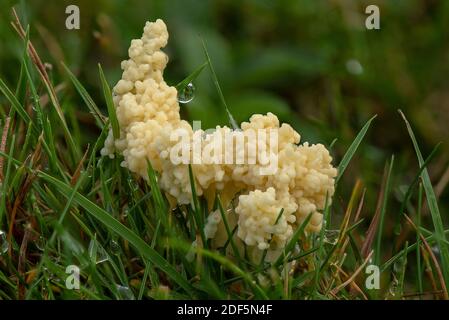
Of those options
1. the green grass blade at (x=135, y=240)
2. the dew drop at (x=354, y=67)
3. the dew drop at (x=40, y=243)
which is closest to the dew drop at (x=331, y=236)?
the green grass blade at (x=135, y=240)

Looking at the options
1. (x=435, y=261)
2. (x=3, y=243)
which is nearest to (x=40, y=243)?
(x=3, y=243)

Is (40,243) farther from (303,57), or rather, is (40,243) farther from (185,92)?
(303,57)

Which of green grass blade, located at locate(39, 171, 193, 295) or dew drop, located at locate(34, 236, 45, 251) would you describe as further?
dew drop, located at locate(34, 236, 45, 251)

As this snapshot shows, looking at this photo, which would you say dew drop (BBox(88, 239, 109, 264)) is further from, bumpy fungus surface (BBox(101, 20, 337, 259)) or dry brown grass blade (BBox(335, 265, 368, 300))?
dry brown grass blade (BBox(335, 265, 368, 300))

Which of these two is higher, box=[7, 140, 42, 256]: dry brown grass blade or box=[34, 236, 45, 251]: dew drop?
box=[7, 140, 42, 256]: dry brown grass blade

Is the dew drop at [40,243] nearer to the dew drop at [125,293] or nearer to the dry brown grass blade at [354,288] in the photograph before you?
the dew drop at [125,293]

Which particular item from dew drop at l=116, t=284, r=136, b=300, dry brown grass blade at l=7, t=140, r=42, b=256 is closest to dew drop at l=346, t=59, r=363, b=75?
dry brown grass blade at l=7, t=140, r=42, b=256

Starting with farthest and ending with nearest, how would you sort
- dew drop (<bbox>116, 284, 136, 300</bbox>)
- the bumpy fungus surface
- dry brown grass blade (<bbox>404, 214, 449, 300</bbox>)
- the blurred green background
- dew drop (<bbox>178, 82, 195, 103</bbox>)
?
the blurred green background, dew drop (<bbox>178, 82, 195, 103</bbox>), dry brown grass blade (<bbox>404, 214, 449, 300</bbox>), dew drop (<bbox>116, 284, 136, 300</bbox>), the bumpy fungus surface
